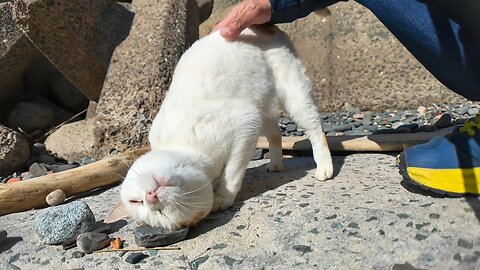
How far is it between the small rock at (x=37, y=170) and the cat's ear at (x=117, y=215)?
1335 millimetres

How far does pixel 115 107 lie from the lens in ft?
12.8

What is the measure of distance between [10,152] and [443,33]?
10.6ft

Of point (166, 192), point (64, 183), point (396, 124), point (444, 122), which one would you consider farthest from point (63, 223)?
point (396, 124)

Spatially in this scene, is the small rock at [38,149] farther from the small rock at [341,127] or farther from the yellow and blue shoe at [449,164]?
the yellow and blue shoe at [449,164]

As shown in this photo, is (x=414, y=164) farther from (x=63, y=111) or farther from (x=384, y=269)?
(x=63, y=111)

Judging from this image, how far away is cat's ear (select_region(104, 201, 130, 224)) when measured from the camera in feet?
8.10

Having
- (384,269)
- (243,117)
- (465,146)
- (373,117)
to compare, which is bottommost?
(373,117)

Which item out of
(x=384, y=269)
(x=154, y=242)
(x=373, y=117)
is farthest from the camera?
(x=373, y=117)

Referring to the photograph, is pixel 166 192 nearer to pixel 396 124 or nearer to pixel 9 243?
pixel 9 243

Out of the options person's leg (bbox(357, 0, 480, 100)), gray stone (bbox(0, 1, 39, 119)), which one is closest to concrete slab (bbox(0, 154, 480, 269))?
person's leg (bbox(357, 0, 480, 100))

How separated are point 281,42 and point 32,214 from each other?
167 centimetres

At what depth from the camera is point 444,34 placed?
2.25 metres

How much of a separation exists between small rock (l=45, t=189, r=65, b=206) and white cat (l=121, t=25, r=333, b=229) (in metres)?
0.68

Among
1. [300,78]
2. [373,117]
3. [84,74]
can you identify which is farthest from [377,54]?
[84,74]
